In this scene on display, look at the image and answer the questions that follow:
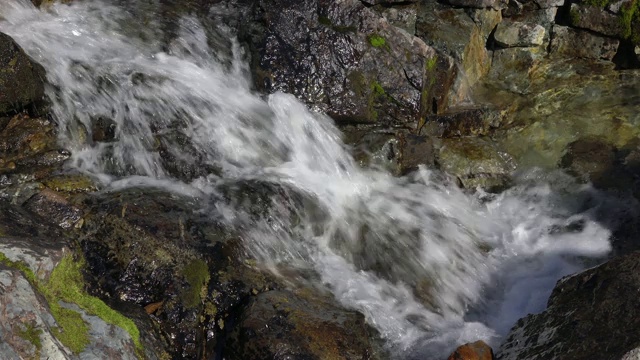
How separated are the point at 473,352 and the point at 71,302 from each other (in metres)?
3.38

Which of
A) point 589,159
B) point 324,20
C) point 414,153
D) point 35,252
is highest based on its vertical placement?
point 324,20

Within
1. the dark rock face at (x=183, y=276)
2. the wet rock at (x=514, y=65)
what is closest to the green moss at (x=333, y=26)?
the wet rock at (x=514, y=65)

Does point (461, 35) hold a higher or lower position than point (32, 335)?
higher

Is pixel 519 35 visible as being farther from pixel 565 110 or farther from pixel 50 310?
pixel 50 310

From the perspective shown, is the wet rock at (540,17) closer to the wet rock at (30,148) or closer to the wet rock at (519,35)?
the wet rock at (519,35)

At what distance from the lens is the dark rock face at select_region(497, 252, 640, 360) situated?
15.5 feet

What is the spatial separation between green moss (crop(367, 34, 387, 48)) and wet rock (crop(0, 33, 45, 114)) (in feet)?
13.9

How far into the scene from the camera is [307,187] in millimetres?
7453

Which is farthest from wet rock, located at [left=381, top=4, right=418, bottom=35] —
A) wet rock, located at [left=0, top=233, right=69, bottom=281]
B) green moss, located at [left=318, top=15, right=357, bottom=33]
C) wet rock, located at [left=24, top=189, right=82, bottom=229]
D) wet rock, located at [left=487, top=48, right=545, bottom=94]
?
wet rock, located at [left=0, top=233, right=69, bottom=281]

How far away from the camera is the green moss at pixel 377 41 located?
8562 millimetres

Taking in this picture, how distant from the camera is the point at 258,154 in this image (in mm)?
7797

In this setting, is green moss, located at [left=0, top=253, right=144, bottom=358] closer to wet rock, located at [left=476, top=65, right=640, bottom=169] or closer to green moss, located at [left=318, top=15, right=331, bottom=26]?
green moss, located at [left=318, top=15, right=331, bottom=26]

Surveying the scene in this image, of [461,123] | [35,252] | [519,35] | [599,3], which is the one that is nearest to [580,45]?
[599,3]

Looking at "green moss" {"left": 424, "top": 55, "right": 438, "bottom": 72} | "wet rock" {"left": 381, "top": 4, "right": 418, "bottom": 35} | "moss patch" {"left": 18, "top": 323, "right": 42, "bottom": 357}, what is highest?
"wet rock" {"left": 381, "top": 4, "right": 418, "bottom": 35}
